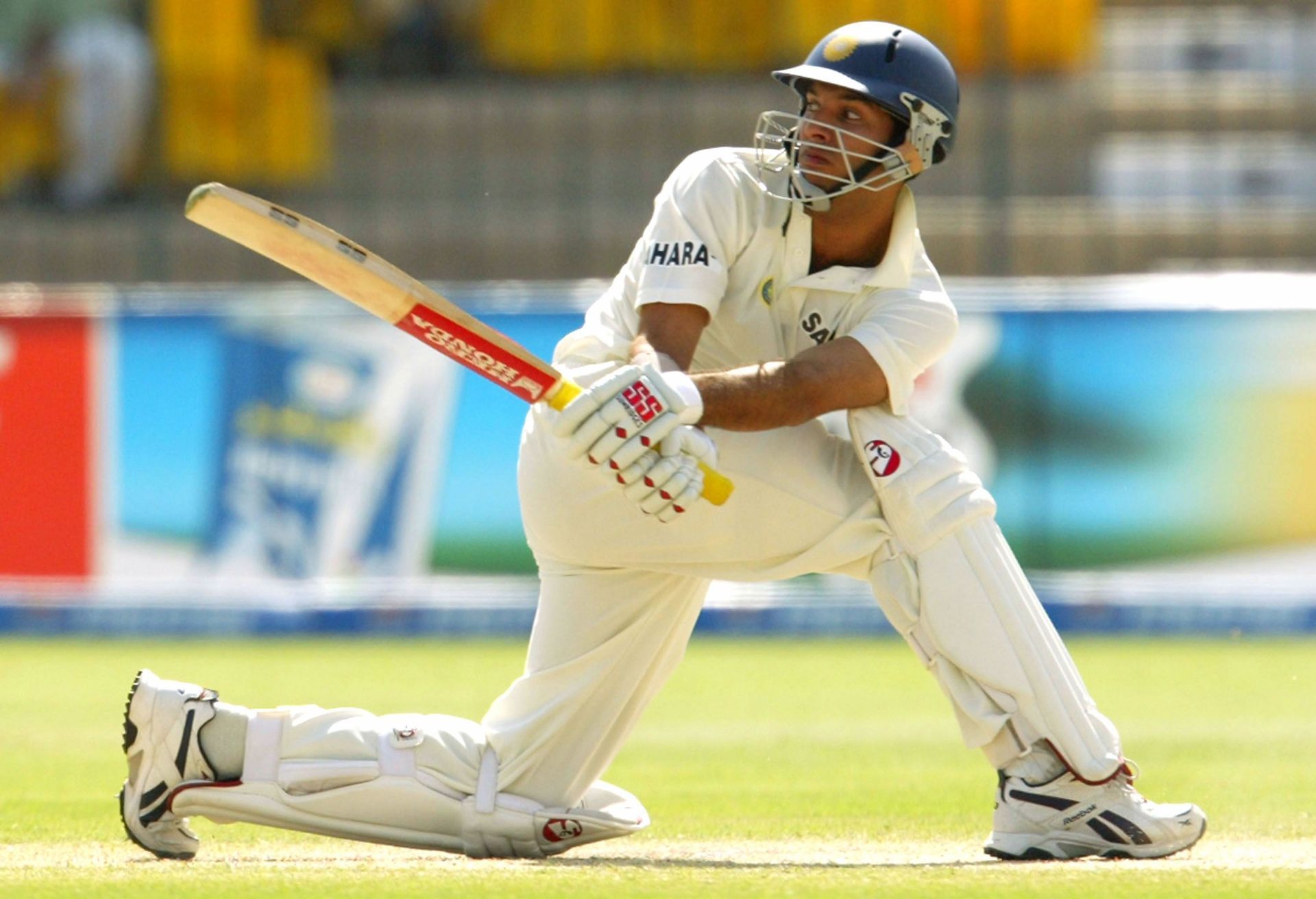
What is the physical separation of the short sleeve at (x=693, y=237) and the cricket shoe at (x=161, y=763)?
122 cm

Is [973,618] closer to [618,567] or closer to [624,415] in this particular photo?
[618,567]

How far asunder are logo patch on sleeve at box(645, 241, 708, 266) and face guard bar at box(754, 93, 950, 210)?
9.0 inches

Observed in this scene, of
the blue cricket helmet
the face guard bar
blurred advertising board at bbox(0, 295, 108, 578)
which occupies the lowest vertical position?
blurred advertising board at bbox(0, 295, 108, 578)

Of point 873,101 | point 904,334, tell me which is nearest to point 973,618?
point 904,334

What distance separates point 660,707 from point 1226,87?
25.8 ft

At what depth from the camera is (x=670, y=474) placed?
12.8 feet

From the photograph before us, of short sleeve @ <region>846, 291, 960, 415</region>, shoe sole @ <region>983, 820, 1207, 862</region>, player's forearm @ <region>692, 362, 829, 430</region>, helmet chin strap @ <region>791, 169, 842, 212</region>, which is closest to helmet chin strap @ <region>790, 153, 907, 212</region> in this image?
helmet chin strap @ <region>791, 169, 842, 212</region>

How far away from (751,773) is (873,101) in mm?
2061

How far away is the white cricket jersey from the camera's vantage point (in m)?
4.23

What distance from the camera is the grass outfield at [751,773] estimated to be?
12.4 feet

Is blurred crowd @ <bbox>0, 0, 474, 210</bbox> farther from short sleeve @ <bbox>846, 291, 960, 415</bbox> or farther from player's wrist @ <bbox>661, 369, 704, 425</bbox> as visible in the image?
player's wrist @ <bbox>661, 369, 704, 425</bbox>

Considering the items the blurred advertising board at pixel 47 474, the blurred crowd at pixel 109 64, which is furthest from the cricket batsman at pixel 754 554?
the blurred crowd at pixel 109 64

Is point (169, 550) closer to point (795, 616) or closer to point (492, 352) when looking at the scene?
point (795, 616)

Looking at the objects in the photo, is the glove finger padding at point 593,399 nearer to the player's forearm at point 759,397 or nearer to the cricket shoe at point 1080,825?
the player's forearm at point 759,397
